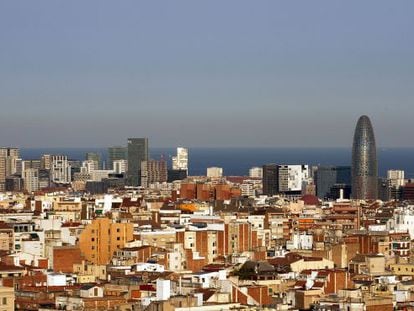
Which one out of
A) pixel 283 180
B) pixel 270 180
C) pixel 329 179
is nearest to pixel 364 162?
pixel 329 179

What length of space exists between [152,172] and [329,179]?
1292cm

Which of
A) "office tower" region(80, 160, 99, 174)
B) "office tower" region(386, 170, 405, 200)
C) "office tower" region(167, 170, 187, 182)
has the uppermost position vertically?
"office tower" region(80, 160, 99, 174)

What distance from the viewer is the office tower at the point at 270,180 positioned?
4887 inches

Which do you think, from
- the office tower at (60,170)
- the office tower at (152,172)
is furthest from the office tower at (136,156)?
the office tower at (60,170)

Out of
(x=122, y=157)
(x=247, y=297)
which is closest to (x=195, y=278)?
(x=247, y=297)

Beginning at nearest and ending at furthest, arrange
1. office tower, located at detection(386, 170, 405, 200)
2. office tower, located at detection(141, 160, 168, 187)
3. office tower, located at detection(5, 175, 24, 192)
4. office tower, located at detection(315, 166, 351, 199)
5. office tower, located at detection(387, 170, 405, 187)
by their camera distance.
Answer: office tower, located at detection(386, 170, 405, 200)
office tower, located at detection(315, 166, 351, 199)
office tower, located at detection(387, 170, 405, 187)
office tower, located at detection(5, 175, 24, 192)
office tower, located at detection(141, 160, 168, 187)

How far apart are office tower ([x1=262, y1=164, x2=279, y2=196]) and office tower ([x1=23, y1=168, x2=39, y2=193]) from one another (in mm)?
15057

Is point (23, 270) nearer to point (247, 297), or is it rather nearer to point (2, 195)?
point (247, 297)

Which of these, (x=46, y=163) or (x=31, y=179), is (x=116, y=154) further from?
(x=31, y=179)

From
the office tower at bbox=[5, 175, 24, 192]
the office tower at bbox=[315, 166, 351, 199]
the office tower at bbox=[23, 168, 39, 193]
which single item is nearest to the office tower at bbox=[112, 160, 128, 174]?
the office tower at bbox=[23, 168, 39, 193]

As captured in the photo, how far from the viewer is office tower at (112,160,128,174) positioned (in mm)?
148375

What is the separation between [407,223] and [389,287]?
28.6 m

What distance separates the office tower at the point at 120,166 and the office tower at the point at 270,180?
2203 centimetres

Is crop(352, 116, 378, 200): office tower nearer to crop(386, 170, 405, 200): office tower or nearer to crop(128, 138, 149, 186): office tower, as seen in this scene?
crop(386, 170, 405, 200): office tower
